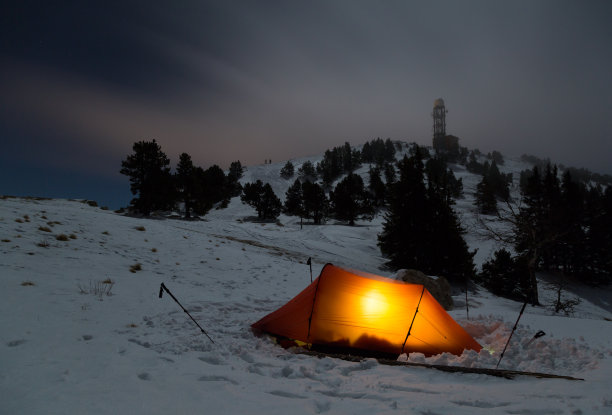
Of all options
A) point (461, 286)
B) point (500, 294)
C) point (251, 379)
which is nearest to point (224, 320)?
point (251, 379)

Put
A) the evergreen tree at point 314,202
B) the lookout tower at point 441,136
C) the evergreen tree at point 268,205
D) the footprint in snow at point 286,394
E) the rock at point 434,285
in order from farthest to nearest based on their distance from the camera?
the lookout tower at point 441,136
the evergreen tree at point 268,205
the evergreen tree at point 314,202
the rock at point 434,285
the footprint in snow at point 286,394

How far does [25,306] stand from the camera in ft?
17.6

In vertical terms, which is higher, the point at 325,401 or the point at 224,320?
the point at 325,401

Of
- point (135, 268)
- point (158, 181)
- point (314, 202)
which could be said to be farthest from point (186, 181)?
point (135, 268)

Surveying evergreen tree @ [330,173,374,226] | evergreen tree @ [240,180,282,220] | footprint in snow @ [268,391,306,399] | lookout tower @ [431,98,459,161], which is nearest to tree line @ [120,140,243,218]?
evergreen tree @ [240,180,282,220]

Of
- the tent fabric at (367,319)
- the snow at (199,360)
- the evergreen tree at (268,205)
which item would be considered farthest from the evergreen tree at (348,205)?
the tent fabric at (367,319)

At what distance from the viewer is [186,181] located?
3694cm

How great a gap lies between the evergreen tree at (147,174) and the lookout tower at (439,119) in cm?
14754

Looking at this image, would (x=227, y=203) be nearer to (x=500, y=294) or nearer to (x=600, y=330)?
(x=500, y=294)

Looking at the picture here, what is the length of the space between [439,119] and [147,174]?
506 feet

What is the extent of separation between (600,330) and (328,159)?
10841cm

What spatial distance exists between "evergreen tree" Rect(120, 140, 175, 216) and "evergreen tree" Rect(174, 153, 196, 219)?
8.72ft

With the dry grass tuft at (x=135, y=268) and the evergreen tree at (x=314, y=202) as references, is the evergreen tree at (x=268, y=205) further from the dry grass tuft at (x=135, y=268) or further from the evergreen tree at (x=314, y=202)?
the dry grass tuft at (x=135, y=268)

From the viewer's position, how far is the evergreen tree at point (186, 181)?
36.6m
